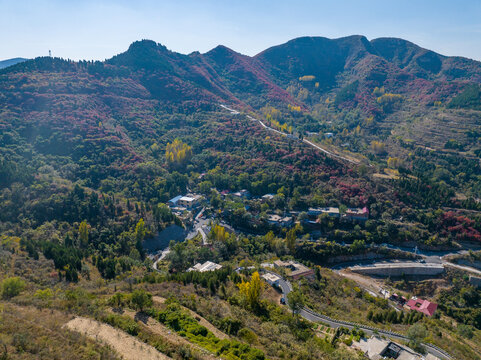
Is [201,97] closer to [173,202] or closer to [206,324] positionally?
[173,202]

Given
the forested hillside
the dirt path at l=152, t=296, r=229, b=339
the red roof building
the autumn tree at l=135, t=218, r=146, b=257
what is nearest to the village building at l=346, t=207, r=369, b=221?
the forested hillside

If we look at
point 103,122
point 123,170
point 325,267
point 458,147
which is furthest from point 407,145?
point 103,122

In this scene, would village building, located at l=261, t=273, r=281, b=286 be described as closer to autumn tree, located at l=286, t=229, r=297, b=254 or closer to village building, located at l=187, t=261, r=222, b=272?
village building, located at l=187, t=261, r=222, b=272

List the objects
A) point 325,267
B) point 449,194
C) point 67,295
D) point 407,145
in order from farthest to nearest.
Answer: point 407,145 < point 449,194 < point 325,267 < point 67,295

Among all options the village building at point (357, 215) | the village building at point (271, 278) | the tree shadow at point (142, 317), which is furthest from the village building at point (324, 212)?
the tree shadow at point (142, 317)

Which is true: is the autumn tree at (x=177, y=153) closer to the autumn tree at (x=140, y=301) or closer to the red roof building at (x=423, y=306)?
the autumn tree at (x=140, y=301)

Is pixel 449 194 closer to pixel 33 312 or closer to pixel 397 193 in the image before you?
pixel 397 193
